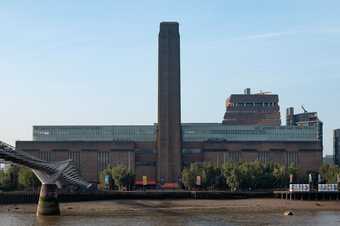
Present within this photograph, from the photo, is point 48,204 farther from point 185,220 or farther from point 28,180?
point 28,180

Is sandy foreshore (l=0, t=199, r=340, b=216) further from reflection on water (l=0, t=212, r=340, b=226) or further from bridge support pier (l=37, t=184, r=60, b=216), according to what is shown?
reflection on water (l=0, t=212, r=340, b=226)

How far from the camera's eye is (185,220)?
10744 cm

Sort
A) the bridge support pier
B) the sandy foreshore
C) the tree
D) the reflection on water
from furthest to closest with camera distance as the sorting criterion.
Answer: the tree, the sandy foreshore, the bridge support pier, the reflection on water

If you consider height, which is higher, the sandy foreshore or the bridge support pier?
the bridge support pier

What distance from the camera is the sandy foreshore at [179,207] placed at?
12789 centimetres

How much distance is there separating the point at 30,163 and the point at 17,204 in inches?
1743

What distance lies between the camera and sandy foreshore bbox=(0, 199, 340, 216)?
127887mm

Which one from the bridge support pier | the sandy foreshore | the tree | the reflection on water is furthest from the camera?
the tree

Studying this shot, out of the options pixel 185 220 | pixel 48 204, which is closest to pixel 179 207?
pixel 48 204

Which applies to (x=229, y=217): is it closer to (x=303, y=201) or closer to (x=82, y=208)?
(x=82, y=208)

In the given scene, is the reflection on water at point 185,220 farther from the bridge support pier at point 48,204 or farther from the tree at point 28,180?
the tree at point 28,180

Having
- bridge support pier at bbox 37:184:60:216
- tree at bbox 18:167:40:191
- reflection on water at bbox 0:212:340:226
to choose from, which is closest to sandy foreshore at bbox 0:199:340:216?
bridge support pier at bbox 37:184:60:216

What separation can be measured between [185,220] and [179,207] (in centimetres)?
3339

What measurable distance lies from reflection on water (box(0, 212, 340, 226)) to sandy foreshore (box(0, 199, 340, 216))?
942 centimetres
